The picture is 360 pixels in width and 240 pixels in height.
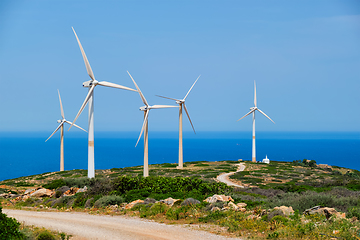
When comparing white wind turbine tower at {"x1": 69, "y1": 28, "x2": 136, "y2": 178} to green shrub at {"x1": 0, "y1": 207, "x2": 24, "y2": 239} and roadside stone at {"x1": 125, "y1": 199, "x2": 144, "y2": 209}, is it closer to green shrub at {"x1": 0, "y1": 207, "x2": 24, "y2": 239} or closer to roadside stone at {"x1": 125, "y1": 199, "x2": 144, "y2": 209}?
roadside stone at {"x1": 125, "y1": 199, "x2": 144, "y2": 209}

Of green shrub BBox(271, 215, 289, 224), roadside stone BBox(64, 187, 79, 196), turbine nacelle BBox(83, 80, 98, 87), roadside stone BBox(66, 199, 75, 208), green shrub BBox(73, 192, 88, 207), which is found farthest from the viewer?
turbine nacelle BBox(83, 80, 98, 87)

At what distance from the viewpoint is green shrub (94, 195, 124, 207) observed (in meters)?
24.8

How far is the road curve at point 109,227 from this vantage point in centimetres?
1587

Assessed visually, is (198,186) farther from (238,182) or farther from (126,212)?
(238,182)

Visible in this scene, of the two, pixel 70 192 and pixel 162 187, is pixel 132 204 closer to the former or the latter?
pixel 162 187

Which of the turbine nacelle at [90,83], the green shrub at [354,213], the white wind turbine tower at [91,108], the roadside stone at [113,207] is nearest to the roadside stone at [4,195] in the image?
the white wind turbine tower at [91,108]

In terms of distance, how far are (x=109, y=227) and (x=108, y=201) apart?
7.12 metres

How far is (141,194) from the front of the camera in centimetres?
2716

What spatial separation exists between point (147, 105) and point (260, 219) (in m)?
31.5

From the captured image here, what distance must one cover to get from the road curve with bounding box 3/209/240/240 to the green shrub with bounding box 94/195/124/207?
2.64m

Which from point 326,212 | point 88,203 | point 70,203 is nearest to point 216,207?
point 326,212

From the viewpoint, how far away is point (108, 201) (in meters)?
24.9

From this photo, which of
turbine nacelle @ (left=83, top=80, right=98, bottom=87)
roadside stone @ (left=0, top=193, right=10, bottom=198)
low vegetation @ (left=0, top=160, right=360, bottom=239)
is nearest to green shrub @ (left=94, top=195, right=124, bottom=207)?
low vegetation @ (left=0, top=160, right=360, bottom=239)

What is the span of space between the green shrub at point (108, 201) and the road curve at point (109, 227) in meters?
2.64
